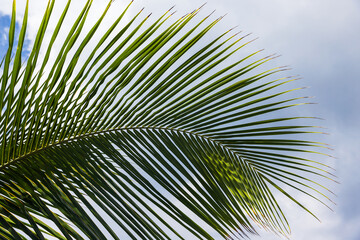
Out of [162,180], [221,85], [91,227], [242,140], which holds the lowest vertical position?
[91,227]

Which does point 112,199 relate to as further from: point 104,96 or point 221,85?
point 221,85

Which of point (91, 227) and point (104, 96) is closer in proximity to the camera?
point (91, 227)

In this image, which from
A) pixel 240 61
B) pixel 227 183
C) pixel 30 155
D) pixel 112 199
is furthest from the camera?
pixel 227 183

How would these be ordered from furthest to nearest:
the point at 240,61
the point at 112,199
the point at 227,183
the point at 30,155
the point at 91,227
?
the point at 227,183, the point at 240,61, the point at 30,155, the point at 112,199, the point at 91,227

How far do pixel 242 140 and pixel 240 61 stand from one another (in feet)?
1.33

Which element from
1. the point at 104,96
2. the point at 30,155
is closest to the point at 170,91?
the point at 104,96

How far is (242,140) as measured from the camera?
1967 mm

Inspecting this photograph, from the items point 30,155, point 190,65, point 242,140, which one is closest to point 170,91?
point 190,65

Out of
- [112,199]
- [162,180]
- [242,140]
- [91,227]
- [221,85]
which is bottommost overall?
[91,227]

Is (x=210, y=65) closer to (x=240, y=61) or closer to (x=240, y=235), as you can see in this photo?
(x=240, y=61)

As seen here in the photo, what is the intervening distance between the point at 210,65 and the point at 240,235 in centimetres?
66

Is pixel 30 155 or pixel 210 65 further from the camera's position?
pixel 210 65

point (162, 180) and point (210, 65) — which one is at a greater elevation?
point (210, 65)

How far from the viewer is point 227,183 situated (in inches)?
73.8
